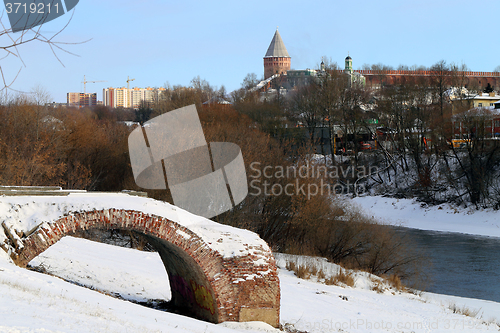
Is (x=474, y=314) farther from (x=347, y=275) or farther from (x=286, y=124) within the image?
(x=286, y=124)

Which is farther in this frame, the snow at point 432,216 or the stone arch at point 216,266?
the snow at point 432,216

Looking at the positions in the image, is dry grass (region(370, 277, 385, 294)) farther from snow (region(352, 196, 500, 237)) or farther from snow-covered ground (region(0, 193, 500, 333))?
snow (region(352, 196, 500, 237))

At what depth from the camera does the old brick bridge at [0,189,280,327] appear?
8906mm

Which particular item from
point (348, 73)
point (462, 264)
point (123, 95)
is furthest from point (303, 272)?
point (123, 95)

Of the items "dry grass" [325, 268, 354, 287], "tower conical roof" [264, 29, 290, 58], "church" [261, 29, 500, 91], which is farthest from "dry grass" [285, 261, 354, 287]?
"tower conical roof" [264, 29, 290, 58]

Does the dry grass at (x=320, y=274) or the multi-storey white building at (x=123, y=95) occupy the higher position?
the multi-storey white building at (x=123, y=95)

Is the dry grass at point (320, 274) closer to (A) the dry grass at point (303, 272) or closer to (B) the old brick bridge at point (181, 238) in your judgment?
(A) the dry grass at point (303, 272)

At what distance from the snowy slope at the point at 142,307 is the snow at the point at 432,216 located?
17.9 metres

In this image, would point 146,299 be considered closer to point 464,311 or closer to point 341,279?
point 341,279

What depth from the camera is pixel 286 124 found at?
48031 mm

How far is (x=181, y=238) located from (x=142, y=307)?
59.1 inches

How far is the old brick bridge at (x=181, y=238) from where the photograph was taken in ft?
29.2

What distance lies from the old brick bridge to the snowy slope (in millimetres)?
422

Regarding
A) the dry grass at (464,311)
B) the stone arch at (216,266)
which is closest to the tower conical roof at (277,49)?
the dry grass at (464,311)
